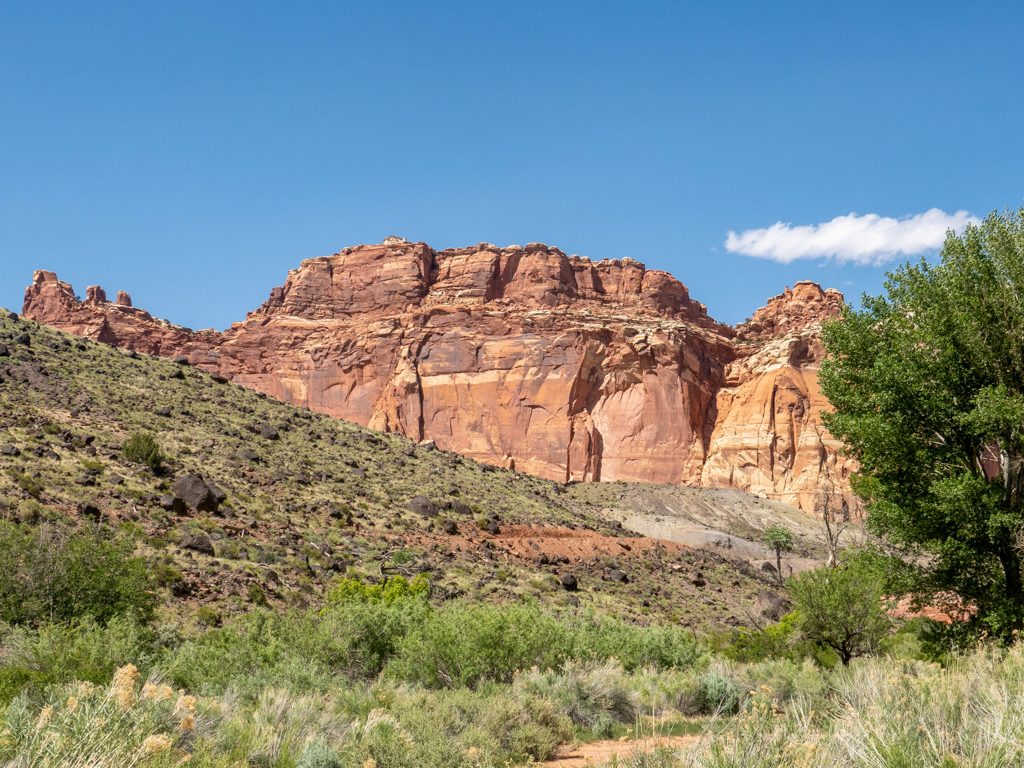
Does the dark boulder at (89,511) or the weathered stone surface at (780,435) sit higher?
the weathered stone surface at (780,435)

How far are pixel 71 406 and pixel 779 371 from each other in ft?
A: 222

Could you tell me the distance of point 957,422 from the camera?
33.3ft

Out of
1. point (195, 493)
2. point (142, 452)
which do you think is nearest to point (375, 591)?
point (195, 493)

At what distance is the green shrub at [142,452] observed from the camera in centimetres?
2631

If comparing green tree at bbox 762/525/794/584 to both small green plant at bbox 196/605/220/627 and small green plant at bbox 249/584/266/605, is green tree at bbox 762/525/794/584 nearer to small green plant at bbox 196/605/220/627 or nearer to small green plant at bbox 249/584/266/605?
small green plant at bbox 249/584/266/605

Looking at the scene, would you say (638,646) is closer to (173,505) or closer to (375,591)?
(375,591)

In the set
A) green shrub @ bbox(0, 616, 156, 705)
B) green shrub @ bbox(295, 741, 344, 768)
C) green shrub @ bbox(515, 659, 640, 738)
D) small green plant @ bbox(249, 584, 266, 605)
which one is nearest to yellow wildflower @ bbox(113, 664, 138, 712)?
green shrub @ bbox(295, 741, 344, 768)

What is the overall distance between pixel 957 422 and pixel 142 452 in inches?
1108

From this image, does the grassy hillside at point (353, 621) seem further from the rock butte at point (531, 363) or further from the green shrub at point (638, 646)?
the rock butte at point (531, 363)

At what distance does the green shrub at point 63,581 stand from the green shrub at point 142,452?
11680 mm

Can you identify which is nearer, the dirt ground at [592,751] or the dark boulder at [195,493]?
the dirt ground at [592,751]

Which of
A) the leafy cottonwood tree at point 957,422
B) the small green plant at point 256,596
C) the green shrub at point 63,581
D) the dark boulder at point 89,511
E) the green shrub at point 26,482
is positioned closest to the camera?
the leafy cottonwood tree at point 957,422

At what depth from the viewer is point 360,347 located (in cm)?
8044

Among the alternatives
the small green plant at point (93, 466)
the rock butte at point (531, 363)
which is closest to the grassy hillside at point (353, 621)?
the small green plant at point (93, 466)
